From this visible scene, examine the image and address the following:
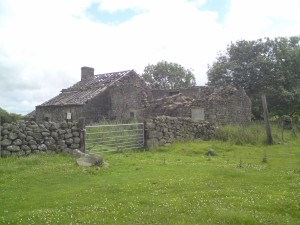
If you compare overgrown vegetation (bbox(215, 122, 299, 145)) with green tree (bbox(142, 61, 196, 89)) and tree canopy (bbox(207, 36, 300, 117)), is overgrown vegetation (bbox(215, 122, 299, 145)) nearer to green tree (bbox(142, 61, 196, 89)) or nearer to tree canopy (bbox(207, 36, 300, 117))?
tree canopy (bbox(207, 36, 300, 117))

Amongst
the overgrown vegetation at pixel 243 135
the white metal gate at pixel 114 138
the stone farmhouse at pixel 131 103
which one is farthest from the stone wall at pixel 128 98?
the white metal gate at pixel 114 138

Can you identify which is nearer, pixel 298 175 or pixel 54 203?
pixel 54 203

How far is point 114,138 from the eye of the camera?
16062 mm

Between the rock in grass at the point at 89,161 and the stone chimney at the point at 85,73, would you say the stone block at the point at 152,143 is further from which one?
the stone chimney at the point at 85,73

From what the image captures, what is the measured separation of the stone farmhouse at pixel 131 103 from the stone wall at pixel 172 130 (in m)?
3.37

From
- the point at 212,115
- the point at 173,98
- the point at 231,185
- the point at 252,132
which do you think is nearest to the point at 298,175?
the point at 231,185

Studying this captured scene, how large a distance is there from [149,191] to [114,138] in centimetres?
816

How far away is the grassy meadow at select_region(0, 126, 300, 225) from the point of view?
6.26 meters

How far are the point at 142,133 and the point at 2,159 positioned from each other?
743 cm

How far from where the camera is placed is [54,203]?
7.13 meters

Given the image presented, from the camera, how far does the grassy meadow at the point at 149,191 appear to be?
6.26 metres

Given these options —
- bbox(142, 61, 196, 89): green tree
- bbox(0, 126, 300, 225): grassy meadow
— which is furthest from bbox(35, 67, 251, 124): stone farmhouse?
bbox(142, 61, 196, 89): green tree

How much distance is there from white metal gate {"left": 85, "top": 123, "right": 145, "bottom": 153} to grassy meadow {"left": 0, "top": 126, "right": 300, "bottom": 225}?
1891 mm

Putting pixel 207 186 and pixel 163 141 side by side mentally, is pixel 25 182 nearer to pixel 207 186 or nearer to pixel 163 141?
pixel 207 186
